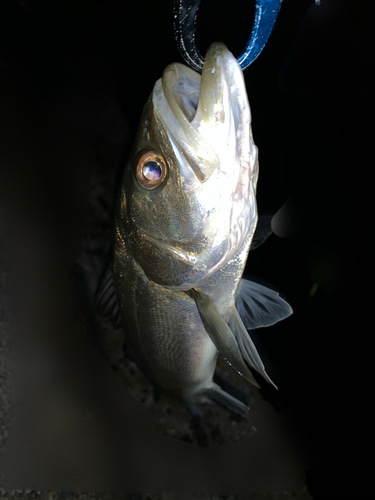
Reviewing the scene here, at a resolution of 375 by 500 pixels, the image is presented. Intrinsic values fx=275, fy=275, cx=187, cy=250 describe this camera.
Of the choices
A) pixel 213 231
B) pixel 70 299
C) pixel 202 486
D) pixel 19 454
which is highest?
pixel 213 231

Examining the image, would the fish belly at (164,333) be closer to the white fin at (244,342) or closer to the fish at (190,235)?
the fish at (190,235)

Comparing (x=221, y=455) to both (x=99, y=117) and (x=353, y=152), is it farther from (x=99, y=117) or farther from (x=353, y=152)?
(x=99, y=117)

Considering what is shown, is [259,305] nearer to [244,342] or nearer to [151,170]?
[244,342]

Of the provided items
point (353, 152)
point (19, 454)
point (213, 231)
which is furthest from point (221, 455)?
point (353, 152)

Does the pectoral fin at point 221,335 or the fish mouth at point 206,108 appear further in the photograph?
the pectoral fin at point 221,335

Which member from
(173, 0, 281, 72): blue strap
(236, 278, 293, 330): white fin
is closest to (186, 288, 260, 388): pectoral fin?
(236, 278, 293, 330): white fin

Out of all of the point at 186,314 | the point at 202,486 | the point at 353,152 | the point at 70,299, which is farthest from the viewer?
the point at 202,486

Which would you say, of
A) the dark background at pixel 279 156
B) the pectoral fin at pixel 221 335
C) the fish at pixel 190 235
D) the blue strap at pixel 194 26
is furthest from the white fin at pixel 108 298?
the blue strap at pixel 194 26
